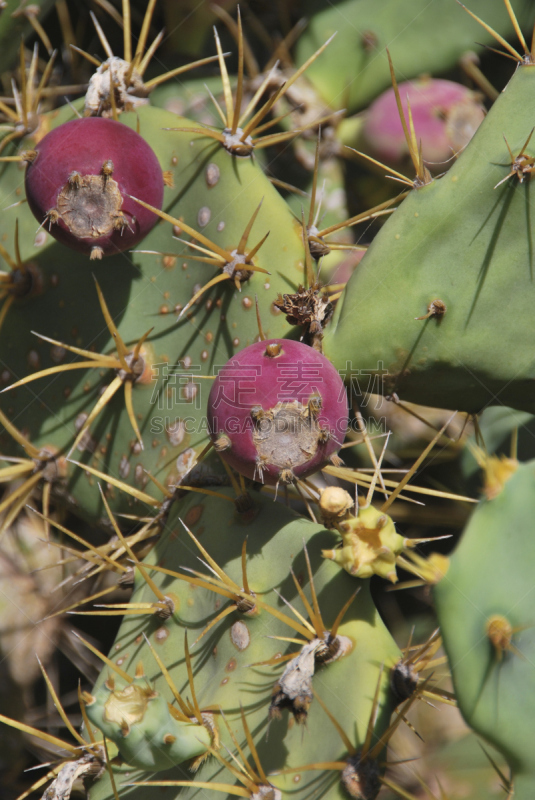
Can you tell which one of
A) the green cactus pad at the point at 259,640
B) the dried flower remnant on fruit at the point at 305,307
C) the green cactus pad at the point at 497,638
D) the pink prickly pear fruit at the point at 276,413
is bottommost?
the green cactus pad at the point at 259,640

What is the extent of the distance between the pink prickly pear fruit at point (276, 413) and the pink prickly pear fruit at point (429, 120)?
73 cm

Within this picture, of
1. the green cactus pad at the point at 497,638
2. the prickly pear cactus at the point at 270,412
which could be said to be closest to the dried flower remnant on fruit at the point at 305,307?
the prickly pear cactus at the point at 270,412

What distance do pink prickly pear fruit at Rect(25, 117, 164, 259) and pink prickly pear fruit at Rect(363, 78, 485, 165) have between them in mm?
606

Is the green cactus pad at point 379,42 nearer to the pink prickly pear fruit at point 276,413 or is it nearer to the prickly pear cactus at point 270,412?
the prickly pear cactus at point 270,412

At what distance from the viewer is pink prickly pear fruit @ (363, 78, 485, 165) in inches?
53.4

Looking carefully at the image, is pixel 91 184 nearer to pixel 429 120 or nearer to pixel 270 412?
pixel 270 412

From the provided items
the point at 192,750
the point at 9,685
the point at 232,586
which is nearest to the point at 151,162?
the point at 232,586

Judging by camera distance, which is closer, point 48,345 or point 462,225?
point 462,225

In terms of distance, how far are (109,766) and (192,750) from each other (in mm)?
149

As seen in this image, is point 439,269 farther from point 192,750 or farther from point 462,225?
point 192,750

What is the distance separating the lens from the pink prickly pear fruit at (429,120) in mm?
1355

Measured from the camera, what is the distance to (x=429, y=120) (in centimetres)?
136

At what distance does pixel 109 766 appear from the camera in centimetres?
93

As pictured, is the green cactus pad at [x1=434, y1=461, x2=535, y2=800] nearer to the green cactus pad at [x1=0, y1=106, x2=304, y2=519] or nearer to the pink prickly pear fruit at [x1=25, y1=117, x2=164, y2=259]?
the green cactus pad at [x1=0, y1=106, x2=304, y2=519]
